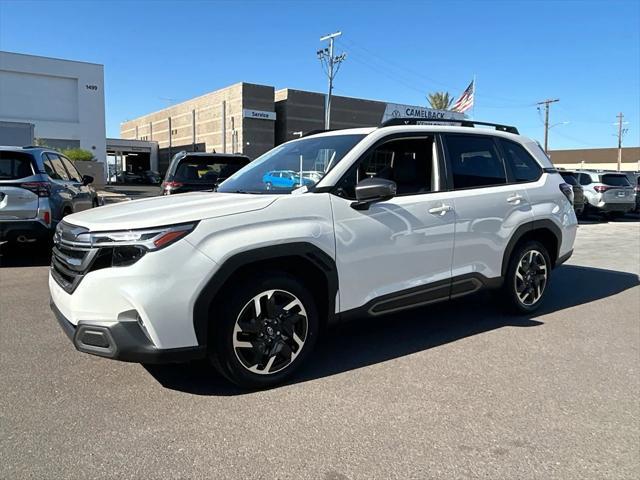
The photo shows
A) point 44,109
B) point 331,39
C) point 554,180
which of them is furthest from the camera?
point 44,109

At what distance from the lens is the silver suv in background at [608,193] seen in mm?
17672

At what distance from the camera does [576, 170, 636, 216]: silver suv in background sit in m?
17.7

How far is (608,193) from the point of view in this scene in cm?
1766

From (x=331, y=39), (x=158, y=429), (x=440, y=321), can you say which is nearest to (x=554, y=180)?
(x=440, y=321)

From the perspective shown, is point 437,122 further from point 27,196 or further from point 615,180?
point 615,180

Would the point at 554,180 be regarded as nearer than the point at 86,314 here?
No

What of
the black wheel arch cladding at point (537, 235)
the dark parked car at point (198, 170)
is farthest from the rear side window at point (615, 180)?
the black wheel arch cladding at point (537, 235)

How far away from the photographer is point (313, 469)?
2.62m

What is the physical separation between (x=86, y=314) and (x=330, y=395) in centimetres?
164

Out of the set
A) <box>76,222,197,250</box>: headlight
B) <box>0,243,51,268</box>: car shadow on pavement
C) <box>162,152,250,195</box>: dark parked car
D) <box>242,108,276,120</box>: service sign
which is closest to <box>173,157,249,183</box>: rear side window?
<box>162,152,250,195</box>: dark parked car

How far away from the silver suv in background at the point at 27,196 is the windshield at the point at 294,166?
425 centimetres

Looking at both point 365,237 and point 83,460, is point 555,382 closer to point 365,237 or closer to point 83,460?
point 365,237

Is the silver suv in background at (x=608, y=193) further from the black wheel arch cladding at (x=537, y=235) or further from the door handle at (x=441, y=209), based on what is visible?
the door handle at (x=441, y=209)

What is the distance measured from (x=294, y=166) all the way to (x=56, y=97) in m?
48.3
